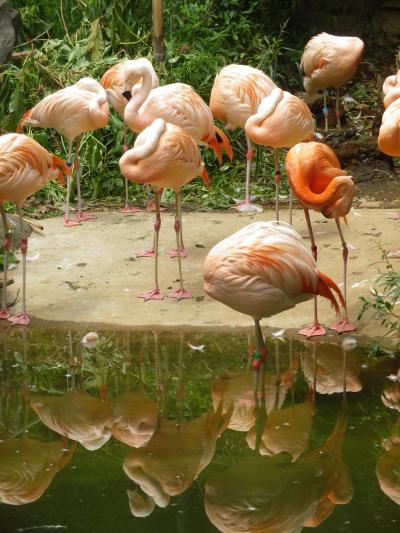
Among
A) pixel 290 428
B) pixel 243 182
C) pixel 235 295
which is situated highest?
pixel 235 295

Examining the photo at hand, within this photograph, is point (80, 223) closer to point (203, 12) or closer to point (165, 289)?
point (165, 289)

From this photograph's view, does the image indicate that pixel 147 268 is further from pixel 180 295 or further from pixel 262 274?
pixel 262 274

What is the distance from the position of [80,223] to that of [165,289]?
1.64 m

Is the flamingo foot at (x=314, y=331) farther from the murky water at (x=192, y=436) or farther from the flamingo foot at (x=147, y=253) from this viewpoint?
the flamingo foot at (x=147, y=253)

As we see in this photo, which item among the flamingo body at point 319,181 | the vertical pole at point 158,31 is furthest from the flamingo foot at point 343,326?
the vertical pole at point 158,31

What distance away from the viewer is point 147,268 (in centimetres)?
696

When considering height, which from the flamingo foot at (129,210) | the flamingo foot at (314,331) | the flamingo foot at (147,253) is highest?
the flamingo foot at (314,331)

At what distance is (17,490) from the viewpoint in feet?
13.8

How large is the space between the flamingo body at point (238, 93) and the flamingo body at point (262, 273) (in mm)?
2723

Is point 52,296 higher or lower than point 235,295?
lower

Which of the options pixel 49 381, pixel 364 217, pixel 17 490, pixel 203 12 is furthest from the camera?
pixel 203 12

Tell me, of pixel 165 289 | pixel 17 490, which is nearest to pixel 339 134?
pixel 165 289

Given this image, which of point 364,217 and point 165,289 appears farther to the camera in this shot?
point 364,217

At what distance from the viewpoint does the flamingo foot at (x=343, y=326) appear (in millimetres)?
5805
